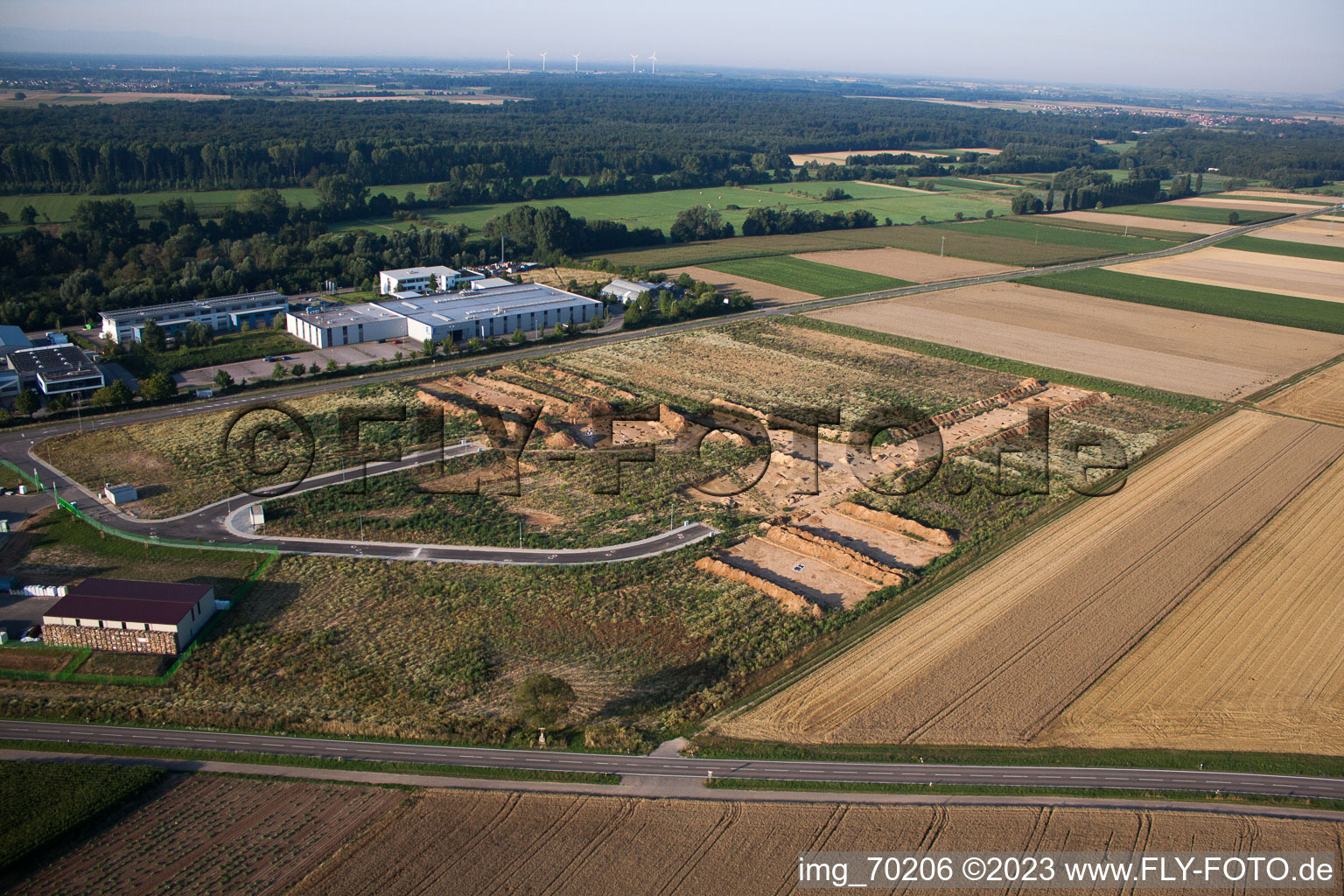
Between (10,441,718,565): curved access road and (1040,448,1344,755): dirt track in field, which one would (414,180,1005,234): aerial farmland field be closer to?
(10,441,718,565): curved access road

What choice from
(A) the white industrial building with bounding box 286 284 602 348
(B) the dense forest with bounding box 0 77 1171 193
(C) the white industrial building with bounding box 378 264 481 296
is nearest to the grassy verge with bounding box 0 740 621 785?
(A) the white industrial building with bounding box 286 284 602 348

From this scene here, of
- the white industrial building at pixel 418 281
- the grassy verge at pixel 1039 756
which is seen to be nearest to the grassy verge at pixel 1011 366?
the white industrial building at pixel 418 281

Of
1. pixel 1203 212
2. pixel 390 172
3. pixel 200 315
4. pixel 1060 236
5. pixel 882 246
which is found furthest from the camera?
pixel 1203 212

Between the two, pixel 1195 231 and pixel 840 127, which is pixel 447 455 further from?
pixel 840 127

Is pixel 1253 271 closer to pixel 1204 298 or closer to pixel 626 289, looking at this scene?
pixel 1204 298

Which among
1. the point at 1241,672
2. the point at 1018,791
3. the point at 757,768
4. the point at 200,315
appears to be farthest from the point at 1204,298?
the point at 200,315

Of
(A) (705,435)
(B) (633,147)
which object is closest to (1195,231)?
(B) (633,147)
